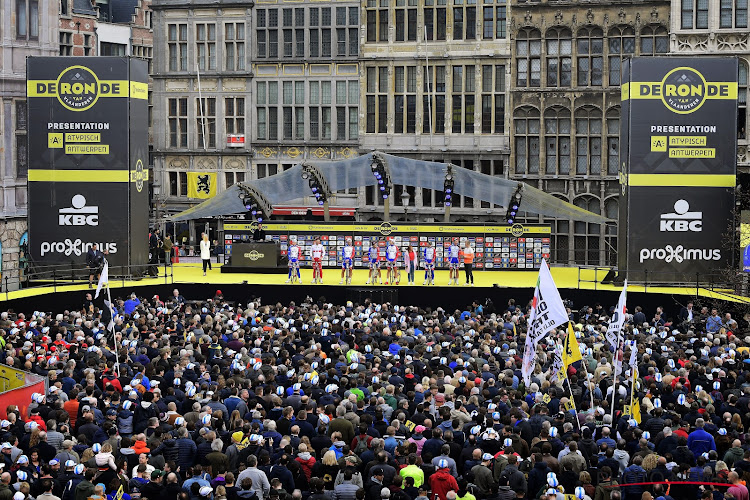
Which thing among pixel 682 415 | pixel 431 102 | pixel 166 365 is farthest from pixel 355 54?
pixel 682 415

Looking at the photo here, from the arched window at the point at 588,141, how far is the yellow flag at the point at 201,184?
60.8 feet

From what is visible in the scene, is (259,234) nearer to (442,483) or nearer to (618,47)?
(618,47)

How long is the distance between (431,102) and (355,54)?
447 centimetres

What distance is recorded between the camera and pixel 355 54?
59219mm

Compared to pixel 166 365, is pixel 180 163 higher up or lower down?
higher up

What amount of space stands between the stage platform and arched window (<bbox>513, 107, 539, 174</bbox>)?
45.7 ft

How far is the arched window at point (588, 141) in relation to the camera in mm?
55688

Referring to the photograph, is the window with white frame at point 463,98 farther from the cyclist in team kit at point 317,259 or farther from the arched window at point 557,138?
the cyclist in team kit at point 317,259

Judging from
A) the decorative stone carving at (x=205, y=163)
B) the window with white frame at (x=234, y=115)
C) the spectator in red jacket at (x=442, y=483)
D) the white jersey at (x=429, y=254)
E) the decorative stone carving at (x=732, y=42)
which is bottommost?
the spectator in red jacket at (x=442, y=483)

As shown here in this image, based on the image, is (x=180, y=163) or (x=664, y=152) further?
(x=180, y=163)

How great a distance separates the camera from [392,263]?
136 ft

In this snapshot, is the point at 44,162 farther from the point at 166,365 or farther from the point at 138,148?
the point at 166,365

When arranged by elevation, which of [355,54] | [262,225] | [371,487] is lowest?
[371,487]

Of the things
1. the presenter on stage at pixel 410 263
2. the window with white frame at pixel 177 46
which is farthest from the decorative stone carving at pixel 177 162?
the presenter on stage at pixel 410 263
